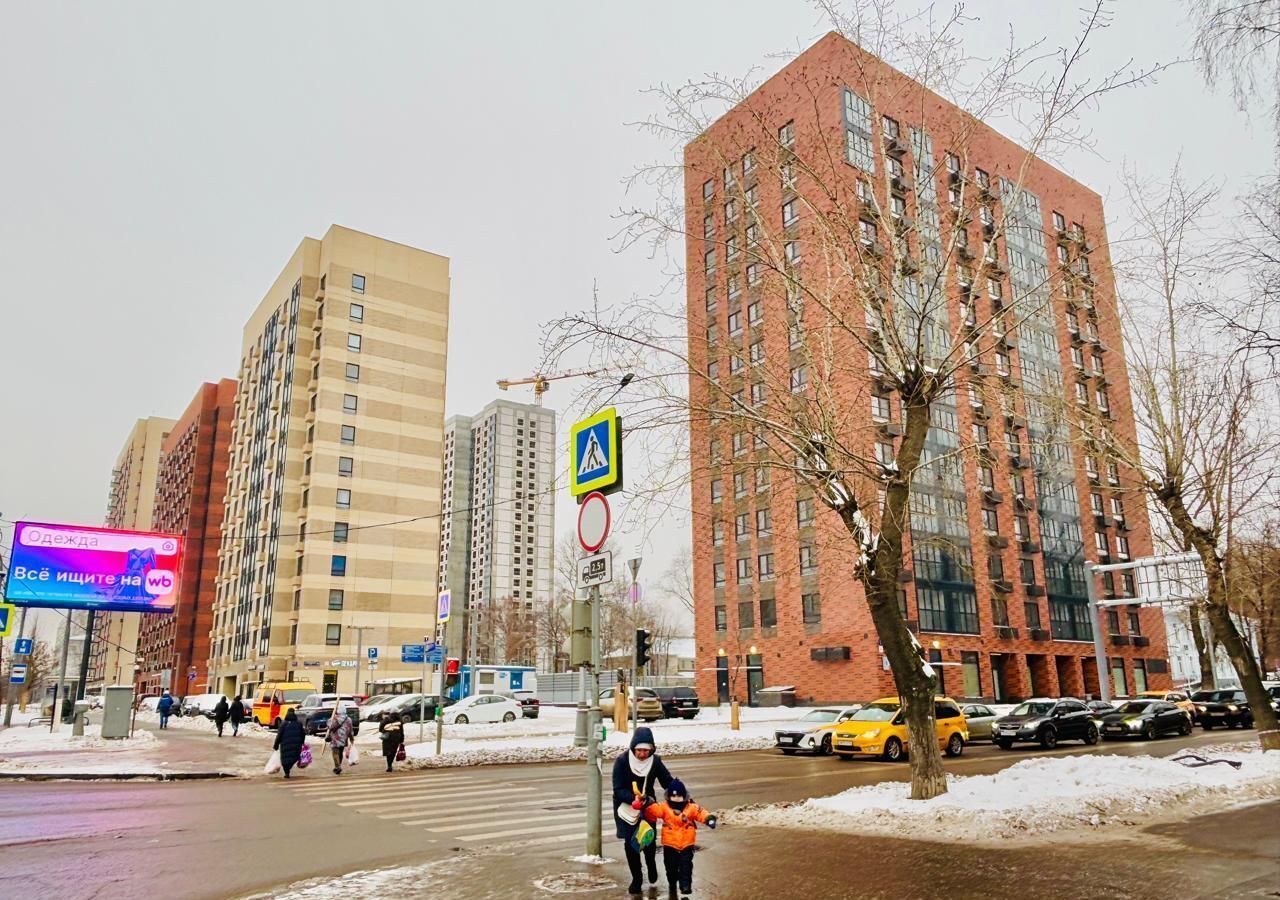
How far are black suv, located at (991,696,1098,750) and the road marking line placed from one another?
645 inches

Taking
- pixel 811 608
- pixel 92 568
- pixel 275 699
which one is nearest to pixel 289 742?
pixel 92 568

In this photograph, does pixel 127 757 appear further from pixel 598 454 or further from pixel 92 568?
pixel 598 454

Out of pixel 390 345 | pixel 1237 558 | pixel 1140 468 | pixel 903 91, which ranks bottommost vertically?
pixel 1237 558

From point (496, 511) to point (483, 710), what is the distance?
126168 millimetres

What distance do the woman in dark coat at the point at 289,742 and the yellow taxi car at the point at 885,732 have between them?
13.7 metres

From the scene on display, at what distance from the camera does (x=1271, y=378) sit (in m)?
8.70

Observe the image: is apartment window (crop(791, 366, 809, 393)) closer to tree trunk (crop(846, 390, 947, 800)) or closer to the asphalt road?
tree trunk (crop(846, 390, 947, 800))

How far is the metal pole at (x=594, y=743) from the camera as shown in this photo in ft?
27.3

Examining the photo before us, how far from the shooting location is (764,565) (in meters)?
54.9

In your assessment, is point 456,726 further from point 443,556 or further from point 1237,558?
point 443,556

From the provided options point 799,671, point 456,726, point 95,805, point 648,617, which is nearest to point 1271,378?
point 95,805

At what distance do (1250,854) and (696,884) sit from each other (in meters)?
5.72

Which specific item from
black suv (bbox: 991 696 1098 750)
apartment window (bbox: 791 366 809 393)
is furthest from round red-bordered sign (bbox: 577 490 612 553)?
black suv (bbox: 991 696 1098 750)

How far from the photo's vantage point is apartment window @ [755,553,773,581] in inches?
2132
